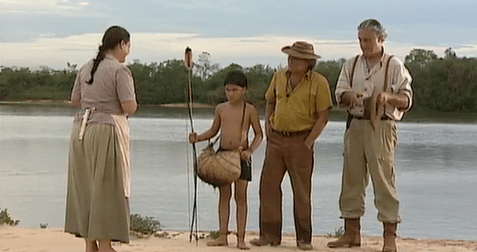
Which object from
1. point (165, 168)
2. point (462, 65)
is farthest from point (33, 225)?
point (462, 65)

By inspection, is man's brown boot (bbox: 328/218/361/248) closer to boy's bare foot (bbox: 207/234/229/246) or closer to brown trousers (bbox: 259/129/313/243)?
brown trousers (bbox: 259/129/313/243)

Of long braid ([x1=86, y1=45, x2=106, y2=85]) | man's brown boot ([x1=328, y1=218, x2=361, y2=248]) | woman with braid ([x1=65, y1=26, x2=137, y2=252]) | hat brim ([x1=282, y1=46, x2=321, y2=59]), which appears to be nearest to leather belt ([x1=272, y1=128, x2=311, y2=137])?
hat brim ([x1=282, y1=46, x2=321, y2=59])

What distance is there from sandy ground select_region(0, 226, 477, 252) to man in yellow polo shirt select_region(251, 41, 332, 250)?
0.83 ft

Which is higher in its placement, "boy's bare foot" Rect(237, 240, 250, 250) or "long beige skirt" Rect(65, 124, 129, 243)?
"long beige skirt" Rect(65, 124, 129, 243)

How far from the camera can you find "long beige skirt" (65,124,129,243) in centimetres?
612

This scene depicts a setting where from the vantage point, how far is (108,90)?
6148mm

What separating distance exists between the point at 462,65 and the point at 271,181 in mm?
37826

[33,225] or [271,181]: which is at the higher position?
[271,181]

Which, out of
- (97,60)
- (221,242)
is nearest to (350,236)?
(221,242)

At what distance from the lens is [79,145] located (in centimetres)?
618

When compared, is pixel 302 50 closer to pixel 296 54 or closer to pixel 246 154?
pixel 296 54

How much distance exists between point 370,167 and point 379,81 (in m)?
0.64

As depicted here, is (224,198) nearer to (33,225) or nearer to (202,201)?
(33,225)

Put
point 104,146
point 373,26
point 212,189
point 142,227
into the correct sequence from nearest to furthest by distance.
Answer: point 104,146, point 373,26, point 142,227, point 212,189
